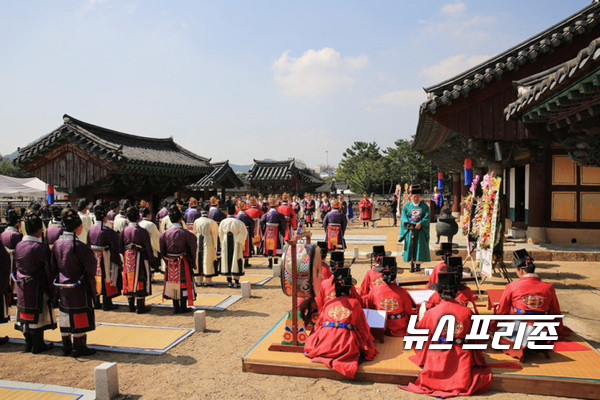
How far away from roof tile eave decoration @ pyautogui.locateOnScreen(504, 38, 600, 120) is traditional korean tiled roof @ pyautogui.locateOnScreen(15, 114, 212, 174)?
1154 cm

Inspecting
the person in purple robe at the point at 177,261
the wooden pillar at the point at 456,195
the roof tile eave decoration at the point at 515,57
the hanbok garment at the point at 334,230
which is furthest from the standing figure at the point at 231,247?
the wooden pillar at the point at 456,195

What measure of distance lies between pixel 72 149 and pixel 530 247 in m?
14.2

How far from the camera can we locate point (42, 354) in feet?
17.1

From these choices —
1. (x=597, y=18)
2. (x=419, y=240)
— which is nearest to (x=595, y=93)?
(x=419, y=240)

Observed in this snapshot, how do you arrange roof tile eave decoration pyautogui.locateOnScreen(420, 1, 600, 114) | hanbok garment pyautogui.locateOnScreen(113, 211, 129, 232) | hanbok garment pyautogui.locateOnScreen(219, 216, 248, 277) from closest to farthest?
hanbok garment pyautogui.locateOnScreen(113, 211, 129, 232) → hanbok garment pyautogui.locateOnScreen(219, 216, 248, 277) → roof tile eave decoration pyautogui.locateOnScreen(420, 1, 600, 114)

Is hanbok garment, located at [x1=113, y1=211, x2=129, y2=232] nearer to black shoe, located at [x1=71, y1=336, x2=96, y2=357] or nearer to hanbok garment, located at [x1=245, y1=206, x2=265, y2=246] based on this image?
black shoe, located at [x1=71, y1=336, x2=96, y2=357]

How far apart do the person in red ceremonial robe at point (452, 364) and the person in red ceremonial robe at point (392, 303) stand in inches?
41.3

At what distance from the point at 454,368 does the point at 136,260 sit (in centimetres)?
536

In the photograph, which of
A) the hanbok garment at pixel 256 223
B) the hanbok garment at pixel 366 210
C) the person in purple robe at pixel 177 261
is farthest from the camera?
the hanbok garment at pixel 366 210

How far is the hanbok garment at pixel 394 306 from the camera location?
16.8ft

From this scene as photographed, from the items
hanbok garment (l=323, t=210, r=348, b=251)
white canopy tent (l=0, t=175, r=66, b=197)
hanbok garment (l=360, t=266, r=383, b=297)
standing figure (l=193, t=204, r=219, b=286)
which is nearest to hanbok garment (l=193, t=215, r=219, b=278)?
standing figure (l=193, t=204, r=219, b=286)

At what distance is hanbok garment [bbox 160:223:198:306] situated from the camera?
6758mm

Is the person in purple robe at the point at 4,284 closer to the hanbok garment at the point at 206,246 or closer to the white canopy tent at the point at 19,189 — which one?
the hanbok garment at the point at 206,246

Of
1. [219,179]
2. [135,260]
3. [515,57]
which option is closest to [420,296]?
[135,260]
